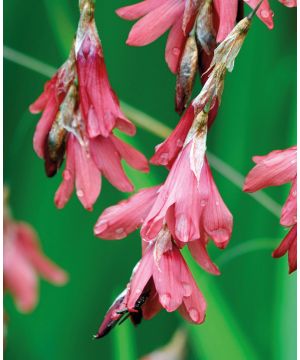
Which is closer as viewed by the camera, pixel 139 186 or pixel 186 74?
pixel 186 74

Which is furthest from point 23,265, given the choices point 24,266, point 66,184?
point 66,184

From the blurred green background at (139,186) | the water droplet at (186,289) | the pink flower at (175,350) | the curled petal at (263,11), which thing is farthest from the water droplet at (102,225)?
the pink flower at (175,350)

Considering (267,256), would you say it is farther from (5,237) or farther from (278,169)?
(278,169)

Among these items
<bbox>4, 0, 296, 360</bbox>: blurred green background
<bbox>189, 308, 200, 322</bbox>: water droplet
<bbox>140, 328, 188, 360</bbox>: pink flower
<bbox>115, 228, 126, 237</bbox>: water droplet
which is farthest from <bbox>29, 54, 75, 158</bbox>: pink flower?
<bbox>140, 328, 188, 360</bbox>: pink flower

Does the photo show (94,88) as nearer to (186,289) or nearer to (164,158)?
(164,158)

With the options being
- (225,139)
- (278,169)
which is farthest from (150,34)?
(225,139)

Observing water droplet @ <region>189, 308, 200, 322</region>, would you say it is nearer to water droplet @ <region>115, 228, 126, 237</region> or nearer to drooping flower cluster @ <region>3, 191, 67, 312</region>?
water droplet @ <region>115, 228, 126, 237</region>

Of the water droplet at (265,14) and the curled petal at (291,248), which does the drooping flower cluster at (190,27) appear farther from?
the curled petal at (291,248)
